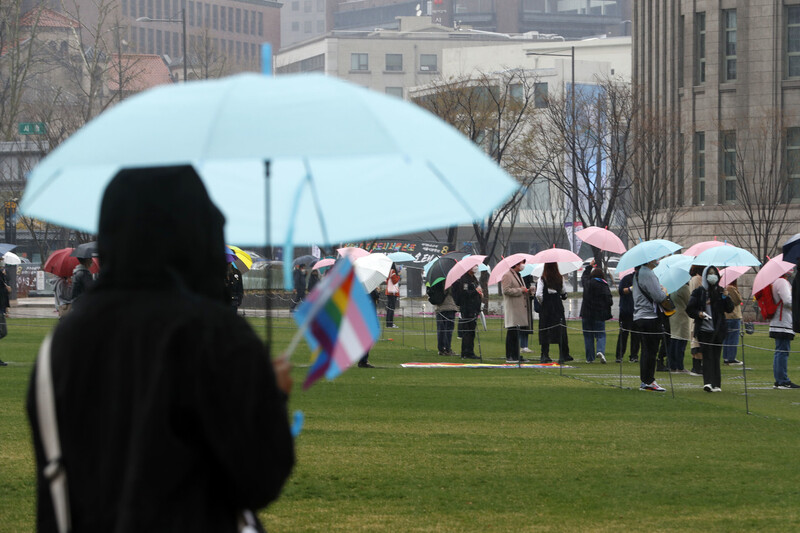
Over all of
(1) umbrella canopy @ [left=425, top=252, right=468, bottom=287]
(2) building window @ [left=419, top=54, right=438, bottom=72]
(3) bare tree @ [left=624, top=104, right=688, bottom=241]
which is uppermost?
(2) building window @ [left=419, top=54, right=438, bottom=72]

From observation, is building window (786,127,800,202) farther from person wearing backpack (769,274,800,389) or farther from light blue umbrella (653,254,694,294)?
person wearing backpack (769,274,800,389)

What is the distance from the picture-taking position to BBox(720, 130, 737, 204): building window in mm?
47500

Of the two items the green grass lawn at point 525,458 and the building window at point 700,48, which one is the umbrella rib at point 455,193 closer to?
the green grass lawn at point 525,458

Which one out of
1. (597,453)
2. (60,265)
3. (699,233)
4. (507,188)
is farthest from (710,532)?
(699,233)

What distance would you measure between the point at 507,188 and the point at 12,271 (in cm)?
4663

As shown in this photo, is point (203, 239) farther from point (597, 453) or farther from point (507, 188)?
point (597, 453)

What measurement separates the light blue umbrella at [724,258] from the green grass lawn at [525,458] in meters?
1.71

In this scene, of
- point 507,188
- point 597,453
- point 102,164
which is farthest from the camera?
point 597,453

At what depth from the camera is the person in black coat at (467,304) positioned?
923 inches

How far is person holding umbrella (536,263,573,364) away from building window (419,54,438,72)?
359ft

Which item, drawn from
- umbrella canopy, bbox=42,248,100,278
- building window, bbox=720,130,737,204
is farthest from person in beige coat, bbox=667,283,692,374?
building window, bbox=720,130,737,204

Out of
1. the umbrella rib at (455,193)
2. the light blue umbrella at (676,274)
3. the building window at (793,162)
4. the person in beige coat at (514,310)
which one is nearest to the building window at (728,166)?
the building window at (793,162)

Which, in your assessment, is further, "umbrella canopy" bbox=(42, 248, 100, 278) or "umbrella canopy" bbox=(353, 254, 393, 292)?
"umbrella canopy" bbox=(353, 254, 393, 292)

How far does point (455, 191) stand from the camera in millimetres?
3805
